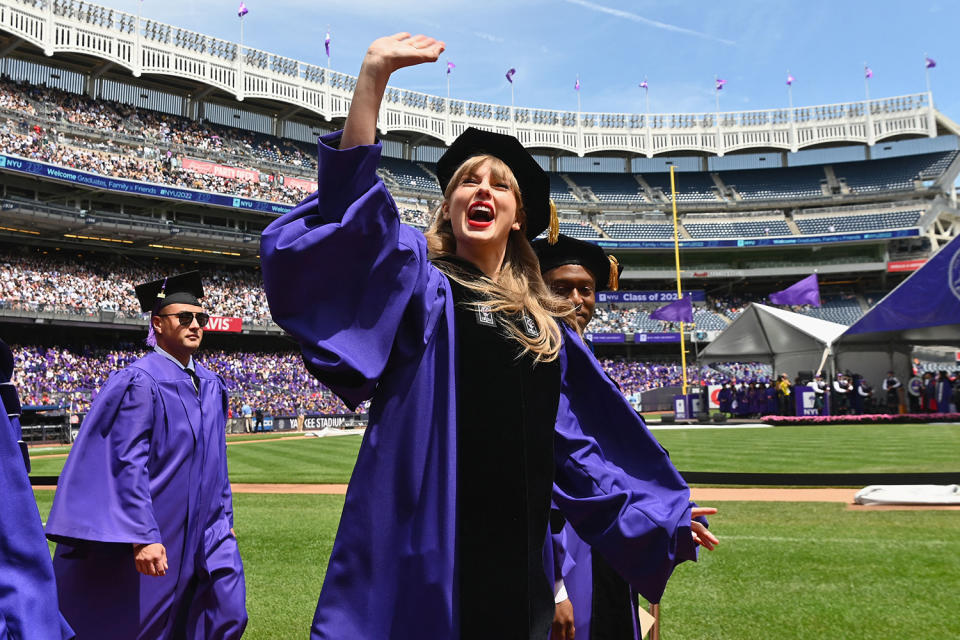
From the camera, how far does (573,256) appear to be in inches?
167

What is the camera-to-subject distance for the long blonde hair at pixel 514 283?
2.13m

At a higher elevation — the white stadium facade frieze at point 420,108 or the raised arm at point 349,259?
the white stadium facade frieze at point 420,108

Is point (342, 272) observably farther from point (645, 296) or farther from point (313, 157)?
point (645, 296)

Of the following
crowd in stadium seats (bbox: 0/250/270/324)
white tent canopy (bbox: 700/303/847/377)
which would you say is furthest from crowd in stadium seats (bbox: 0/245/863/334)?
white tent canopy (bbox: 700/303/847/377)

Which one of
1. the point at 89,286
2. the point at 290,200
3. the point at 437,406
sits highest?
the point at 290,200

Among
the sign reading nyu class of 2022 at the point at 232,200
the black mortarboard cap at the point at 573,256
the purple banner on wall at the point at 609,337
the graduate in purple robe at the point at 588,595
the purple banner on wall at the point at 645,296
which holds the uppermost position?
the sign reading nyu class of 2022 at the point at 232,200

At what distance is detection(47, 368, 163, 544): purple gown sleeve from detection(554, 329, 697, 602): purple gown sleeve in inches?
92.0

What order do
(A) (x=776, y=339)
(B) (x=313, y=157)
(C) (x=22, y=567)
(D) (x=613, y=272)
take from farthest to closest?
1. (B) (x=313, y=157)
2. (A) (x=776, y=339)
3. (D) (x=613, y=272)
4. (C) (x=22, y=567)

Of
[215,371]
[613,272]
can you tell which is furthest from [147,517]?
[215,371]

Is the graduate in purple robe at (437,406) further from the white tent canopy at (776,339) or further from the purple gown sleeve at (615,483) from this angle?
the white tent canopy at (776,339)

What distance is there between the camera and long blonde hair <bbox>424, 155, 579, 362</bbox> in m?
2.13

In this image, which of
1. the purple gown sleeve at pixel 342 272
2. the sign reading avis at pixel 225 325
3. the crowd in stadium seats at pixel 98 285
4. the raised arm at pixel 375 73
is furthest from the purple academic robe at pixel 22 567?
the sign reading avis at pixel 225 325

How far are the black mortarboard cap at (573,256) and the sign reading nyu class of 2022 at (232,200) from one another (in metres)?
34.5

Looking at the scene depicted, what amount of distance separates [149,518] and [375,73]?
2786 mm
